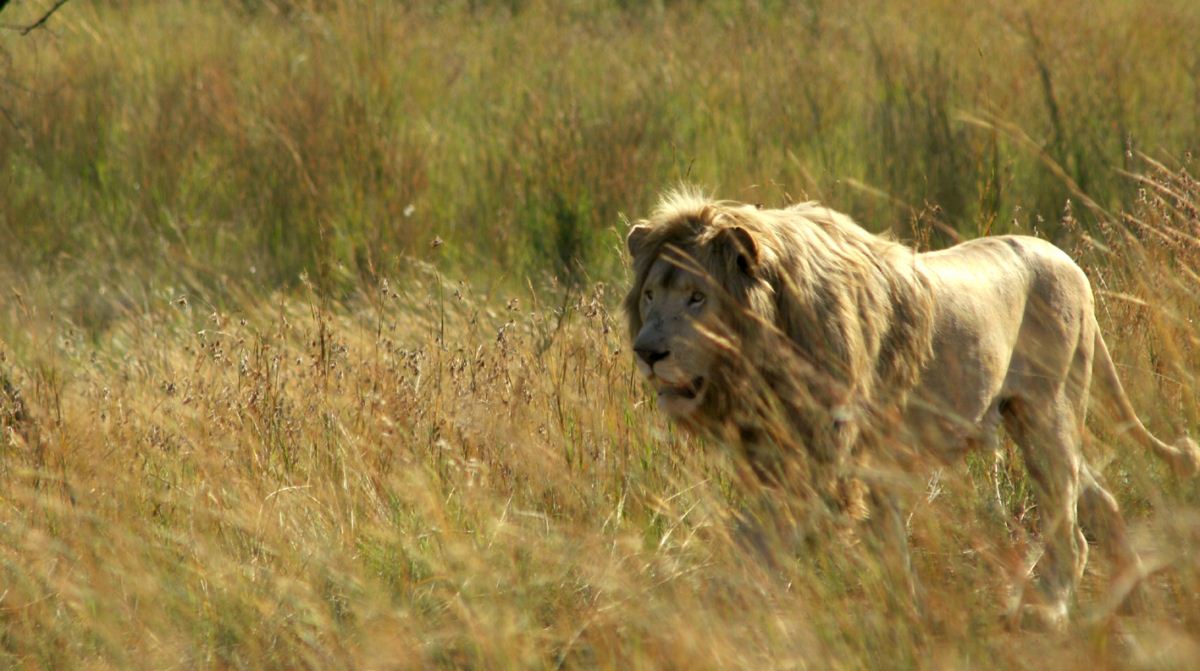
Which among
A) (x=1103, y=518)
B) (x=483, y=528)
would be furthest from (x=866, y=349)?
(x=483, y=528)

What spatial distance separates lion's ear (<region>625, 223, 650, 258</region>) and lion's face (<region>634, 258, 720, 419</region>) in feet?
0.42

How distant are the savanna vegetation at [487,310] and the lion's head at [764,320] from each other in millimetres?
264

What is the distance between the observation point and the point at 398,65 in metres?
10.4

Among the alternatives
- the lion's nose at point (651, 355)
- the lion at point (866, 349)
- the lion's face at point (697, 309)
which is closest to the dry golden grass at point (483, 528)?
the lion at point (866, 349)

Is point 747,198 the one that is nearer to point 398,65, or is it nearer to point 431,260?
point 431,260

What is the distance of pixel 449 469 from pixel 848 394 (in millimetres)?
1672

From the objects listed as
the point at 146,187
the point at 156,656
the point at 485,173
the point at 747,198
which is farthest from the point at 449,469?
the point at 146,187

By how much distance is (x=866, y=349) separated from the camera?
3.94 m

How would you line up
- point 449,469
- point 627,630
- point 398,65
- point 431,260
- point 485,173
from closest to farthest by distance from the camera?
point 627,630
point 449,469
point 431,260
point 485,173
point 398,65

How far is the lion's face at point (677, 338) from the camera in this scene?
149 inches

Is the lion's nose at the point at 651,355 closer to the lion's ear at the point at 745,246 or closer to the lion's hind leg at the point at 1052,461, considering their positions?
the lion's ear at the point at 745,246

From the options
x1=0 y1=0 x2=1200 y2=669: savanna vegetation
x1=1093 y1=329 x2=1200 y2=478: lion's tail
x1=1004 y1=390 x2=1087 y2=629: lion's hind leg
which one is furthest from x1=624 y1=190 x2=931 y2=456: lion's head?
x1=1093 y1=329 x2=1200 y2=478: lion's tail

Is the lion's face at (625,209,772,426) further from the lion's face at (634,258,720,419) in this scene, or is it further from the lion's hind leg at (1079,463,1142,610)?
the lion's hind leg at (1079,463,1142,610)

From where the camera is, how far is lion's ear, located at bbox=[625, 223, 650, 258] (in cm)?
409
